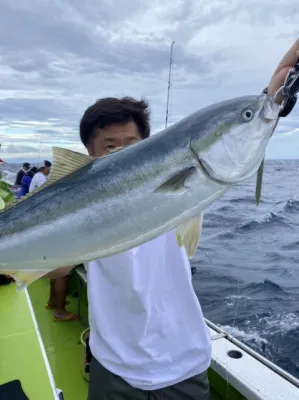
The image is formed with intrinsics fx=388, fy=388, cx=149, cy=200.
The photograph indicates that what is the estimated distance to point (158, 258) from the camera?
7.55 ft

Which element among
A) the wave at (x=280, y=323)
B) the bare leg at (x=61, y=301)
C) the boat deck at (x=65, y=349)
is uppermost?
the bare leg at (x=61, y=301)

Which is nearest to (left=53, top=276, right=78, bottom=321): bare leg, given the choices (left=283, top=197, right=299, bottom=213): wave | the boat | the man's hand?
the boat

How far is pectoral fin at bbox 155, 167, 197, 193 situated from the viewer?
171cm

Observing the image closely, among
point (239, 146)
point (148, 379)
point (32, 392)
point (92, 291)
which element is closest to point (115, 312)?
point (92, 291)

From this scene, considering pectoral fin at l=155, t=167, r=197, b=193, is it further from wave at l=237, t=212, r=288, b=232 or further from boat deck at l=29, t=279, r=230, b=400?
wave at l=237, t=212, r=288, b=232

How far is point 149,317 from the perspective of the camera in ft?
7.43

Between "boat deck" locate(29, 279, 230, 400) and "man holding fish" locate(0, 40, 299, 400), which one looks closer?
"man holding fish" locate(0, 40, 299, 400)

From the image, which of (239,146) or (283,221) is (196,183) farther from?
(283,221)

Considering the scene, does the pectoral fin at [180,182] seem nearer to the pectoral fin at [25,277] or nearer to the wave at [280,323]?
Answer: the pectoral fin at [25,277]

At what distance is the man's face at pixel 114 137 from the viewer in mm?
2400

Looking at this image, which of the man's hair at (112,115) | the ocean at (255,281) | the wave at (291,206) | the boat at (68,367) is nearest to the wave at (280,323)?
the ocean at (255,281)

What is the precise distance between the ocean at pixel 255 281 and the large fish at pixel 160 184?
67.2 inches

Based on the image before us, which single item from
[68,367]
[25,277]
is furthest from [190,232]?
[68,367]

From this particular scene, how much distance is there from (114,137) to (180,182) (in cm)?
83
